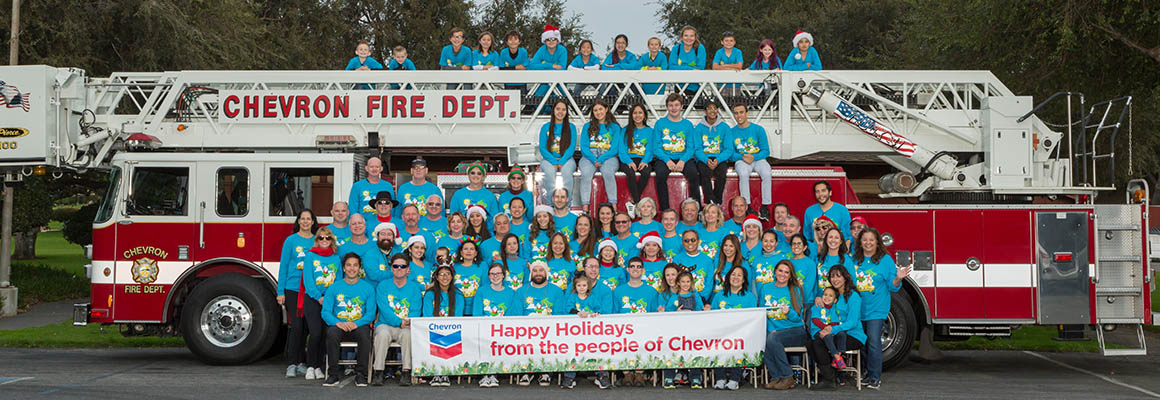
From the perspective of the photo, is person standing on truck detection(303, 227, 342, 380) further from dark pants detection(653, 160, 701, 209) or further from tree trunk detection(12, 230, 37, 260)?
tree trunk detection(12, 230, 37, 260)

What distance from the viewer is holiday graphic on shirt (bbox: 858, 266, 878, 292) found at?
387 inches

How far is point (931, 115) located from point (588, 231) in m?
4.27

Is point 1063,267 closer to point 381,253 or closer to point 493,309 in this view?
point 493,309

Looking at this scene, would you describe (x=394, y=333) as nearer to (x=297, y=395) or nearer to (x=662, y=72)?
(x=297, y=395)

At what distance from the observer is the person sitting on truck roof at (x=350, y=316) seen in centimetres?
981

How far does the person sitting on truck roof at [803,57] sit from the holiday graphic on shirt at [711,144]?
1520 millimetres

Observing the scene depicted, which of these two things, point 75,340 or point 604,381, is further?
point 75,340

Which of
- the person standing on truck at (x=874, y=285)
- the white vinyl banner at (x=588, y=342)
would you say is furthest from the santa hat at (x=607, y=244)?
the person standing on truck at (x=874, y=285)

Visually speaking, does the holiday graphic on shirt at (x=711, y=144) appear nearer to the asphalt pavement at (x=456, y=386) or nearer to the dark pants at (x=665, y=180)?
the dark pants at (x=665, y=180)

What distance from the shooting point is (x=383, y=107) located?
11711 millimetres

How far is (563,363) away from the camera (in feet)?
32.2

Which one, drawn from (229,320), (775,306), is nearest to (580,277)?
(775,306)

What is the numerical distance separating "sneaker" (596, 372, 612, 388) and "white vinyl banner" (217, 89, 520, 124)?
130 inches

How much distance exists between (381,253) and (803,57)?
5.48 metres
